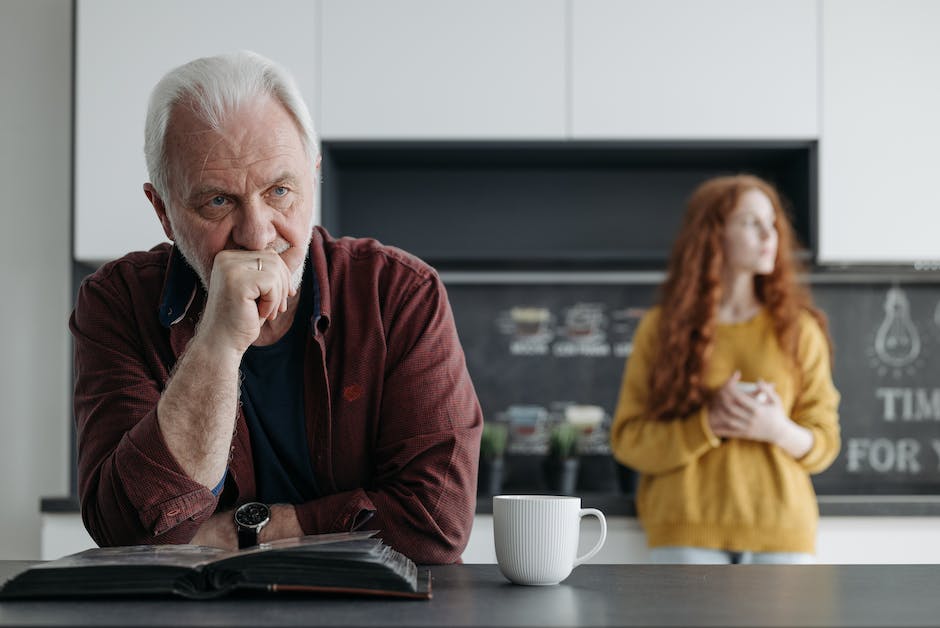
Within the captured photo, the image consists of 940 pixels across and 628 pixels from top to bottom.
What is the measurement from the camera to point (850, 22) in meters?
2.81

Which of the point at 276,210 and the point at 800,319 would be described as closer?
the point at 276,210

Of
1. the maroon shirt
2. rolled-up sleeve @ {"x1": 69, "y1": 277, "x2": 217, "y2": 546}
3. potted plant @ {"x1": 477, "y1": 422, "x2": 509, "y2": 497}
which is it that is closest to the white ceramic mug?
the maroon shirt

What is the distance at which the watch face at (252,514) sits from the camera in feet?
4.31

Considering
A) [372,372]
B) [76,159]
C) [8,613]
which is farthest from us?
[76,159]

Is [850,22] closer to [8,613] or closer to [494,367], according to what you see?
[494,367]

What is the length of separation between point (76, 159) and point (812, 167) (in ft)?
6.71

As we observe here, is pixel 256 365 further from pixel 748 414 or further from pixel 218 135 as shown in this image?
pixel 748 414

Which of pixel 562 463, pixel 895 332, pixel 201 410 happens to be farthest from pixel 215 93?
pixel 895 332

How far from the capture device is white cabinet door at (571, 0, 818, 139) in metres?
2.79

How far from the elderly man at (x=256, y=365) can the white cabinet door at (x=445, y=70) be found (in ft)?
4.35

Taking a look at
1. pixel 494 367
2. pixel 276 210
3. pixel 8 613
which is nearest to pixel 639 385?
pixel 494 367

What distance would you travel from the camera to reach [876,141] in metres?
2.80

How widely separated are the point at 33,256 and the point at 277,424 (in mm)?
2033

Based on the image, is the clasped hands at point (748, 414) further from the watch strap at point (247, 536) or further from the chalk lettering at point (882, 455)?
the watch strap at point (247, 536)
